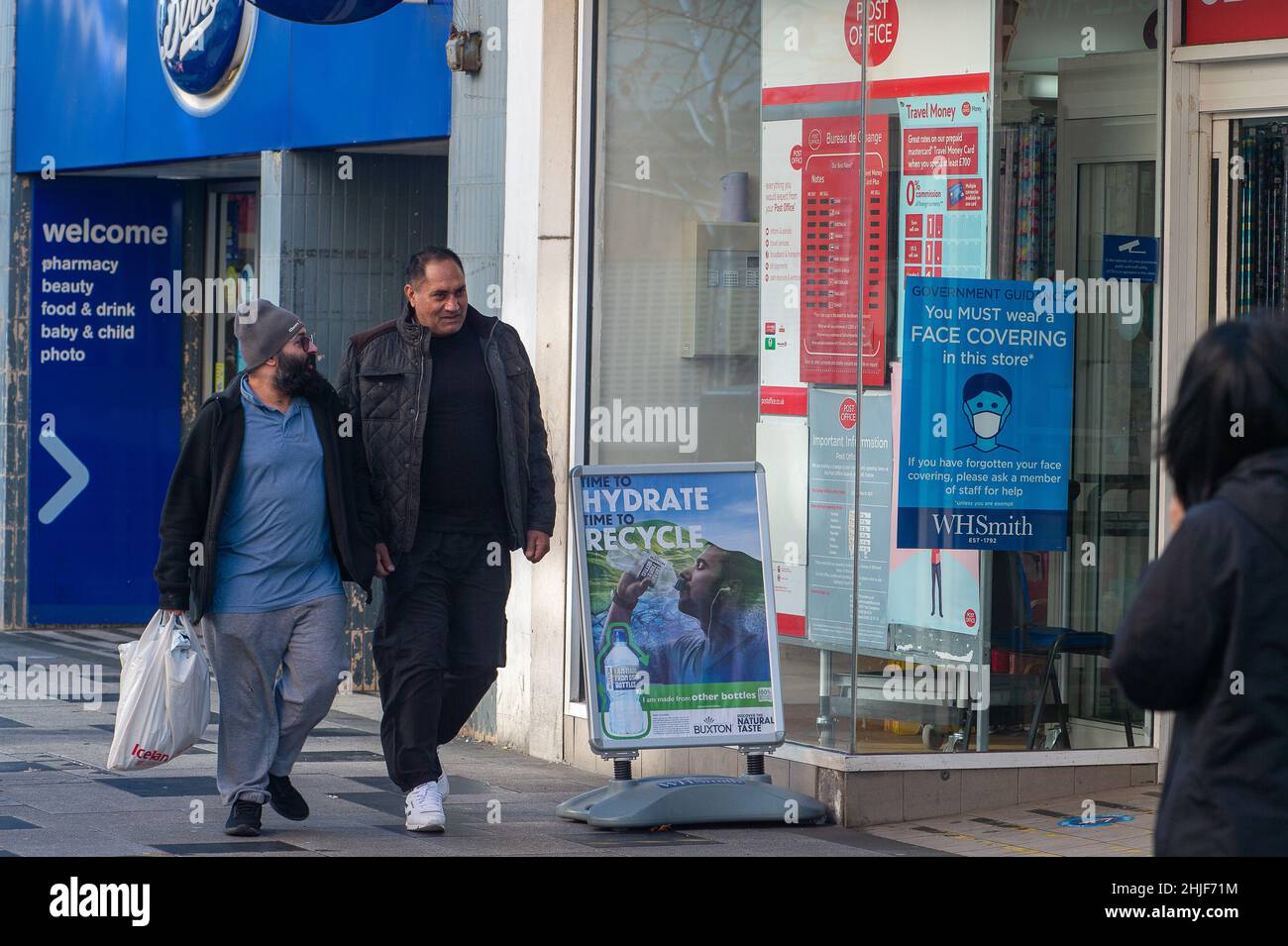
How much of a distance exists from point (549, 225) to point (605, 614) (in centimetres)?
236

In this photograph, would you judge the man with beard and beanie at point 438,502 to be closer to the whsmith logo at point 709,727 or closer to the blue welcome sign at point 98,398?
the whsmith logo at point 709,727

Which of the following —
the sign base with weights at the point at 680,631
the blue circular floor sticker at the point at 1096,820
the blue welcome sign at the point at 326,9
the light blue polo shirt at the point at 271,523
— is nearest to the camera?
the light blue polo shirt at the point at 271,523

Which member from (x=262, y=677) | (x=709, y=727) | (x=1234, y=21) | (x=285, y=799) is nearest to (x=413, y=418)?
(x=262, y=677)

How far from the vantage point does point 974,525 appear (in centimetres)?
748

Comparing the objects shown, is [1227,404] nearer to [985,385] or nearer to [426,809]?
[426,809]

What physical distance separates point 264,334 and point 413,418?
1.90 feet

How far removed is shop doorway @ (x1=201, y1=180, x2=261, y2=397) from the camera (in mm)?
13531

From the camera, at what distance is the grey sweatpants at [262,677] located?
21.2 ft

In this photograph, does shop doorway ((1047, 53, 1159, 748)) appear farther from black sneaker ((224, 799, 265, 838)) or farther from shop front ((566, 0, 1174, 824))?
black sneaker ((224, 799, 265, 838))

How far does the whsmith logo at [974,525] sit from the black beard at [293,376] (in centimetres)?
242

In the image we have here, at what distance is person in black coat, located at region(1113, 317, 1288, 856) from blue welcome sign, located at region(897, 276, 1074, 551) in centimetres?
437

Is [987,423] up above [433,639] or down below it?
above

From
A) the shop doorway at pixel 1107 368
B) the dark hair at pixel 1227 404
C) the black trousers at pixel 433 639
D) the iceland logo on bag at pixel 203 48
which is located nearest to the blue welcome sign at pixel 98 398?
the iceland logo on bag at pixel 203 48
